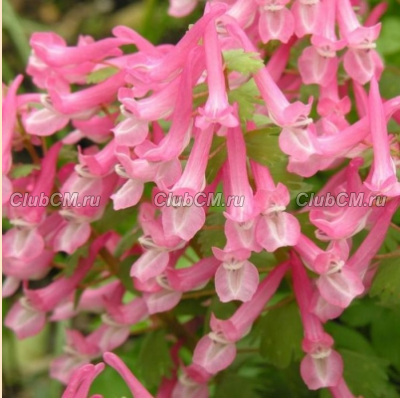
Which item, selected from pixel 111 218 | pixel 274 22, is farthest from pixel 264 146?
pixel 111 218

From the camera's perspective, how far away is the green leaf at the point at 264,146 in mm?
709

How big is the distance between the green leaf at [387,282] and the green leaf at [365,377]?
135 millimetres

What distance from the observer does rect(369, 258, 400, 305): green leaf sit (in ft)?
2.36

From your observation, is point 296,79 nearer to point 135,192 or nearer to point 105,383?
point 135,192

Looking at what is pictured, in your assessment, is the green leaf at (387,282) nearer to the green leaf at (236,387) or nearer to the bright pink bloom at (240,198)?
the bright pink bloom at (240,198)

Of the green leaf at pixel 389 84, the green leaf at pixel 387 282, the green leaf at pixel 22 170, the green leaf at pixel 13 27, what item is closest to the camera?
the green leaf at pixel 387 282

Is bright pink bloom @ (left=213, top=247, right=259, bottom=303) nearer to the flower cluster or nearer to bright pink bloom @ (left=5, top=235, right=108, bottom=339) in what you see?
the flower cluster

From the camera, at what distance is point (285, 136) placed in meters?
0.68

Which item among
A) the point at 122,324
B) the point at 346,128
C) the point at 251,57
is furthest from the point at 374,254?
the point at 122,324

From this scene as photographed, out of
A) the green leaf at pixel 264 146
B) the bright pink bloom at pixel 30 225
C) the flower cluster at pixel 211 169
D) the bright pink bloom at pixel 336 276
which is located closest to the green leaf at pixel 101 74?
the flower cluster at pixel 211 169

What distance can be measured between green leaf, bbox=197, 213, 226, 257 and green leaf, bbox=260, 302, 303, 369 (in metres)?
0.13

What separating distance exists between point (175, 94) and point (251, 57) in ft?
0.26

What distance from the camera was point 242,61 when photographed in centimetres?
68

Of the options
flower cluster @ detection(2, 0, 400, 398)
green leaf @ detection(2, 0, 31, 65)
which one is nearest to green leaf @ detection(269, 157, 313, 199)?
flower cluster @ detection(2, 0, 400, 398)
